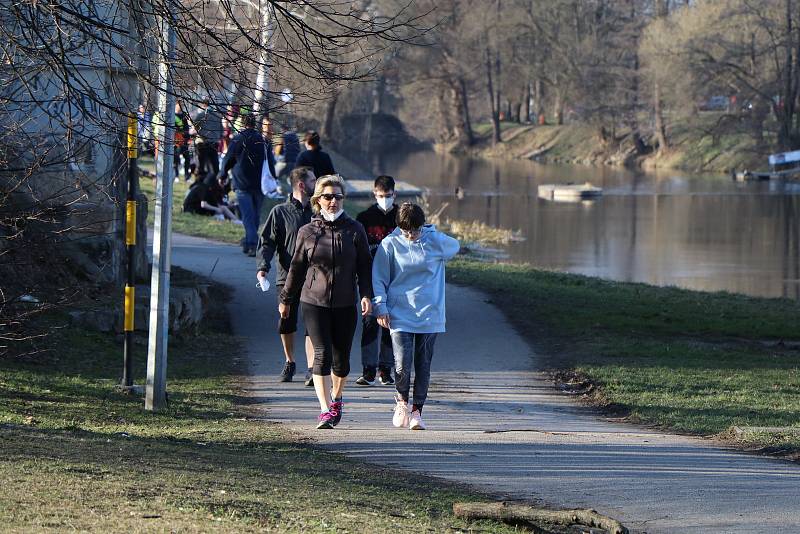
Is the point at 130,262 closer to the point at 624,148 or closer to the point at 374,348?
the point at 374,348

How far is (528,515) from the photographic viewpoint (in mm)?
6406

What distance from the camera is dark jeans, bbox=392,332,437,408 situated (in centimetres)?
924

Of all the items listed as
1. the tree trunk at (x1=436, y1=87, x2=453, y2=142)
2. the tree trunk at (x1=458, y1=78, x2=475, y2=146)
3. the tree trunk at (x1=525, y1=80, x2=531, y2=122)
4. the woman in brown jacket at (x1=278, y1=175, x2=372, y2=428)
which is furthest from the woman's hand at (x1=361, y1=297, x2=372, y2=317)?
the tree trunk at (x1=525, y1=80, x2=531, y2=122)

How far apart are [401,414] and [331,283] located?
1095 millimetres

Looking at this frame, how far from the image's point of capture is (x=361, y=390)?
11.0 meters

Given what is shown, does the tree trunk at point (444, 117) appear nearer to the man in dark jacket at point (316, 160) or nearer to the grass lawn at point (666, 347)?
the grass lawn at point (666, 347)

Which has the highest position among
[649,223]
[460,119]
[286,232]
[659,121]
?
[460,119]

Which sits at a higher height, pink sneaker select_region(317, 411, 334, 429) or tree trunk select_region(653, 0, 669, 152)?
tree trunk select_region(653, 0, 669, 152)

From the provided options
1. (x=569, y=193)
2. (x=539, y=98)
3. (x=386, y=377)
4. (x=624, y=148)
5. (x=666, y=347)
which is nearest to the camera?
(x=386, y=377)

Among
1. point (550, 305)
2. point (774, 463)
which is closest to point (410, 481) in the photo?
point (774, 463)

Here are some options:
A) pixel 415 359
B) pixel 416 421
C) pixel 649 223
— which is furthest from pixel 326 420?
A: pixel 649 223

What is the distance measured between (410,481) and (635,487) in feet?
4.35

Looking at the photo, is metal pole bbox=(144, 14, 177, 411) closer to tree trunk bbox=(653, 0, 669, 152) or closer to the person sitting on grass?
the person sitting on grass

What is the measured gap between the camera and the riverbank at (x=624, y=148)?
2763 inches
